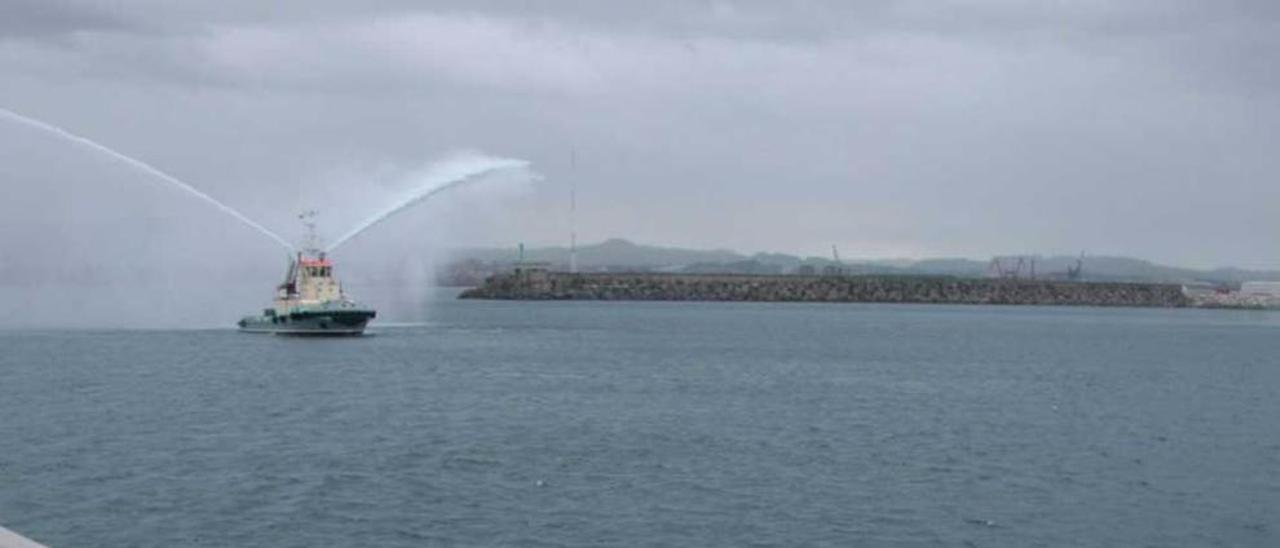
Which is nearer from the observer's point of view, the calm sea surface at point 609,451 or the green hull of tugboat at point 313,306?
the calm sea surface at point 609,451

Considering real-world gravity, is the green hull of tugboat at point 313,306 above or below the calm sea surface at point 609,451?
above

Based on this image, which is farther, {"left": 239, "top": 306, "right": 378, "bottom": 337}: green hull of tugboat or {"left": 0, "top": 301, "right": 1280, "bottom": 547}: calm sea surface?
{"left": 239, "top": 306, "right": 378, "bottom": 337}: green hull of tugboat

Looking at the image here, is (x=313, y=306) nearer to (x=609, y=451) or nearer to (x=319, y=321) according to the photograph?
(x=319, y=321)

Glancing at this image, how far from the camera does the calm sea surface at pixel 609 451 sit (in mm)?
33969

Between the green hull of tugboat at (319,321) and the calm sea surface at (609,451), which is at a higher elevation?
the green hull of tugboat at (319,321)

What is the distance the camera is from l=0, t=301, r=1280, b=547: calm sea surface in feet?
111

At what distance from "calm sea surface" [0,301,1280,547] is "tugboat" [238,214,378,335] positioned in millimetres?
3908

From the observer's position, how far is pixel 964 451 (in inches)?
1918

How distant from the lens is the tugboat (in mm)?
97500

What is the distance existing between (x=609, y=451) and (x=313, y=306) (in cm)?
5569

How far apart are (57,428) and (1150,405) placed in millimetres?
44582

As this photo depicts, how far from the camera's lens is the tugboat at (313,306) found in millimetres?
97500

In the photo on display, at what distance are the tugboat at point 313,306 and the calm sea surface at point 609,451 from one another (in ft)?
Answer: 12.8

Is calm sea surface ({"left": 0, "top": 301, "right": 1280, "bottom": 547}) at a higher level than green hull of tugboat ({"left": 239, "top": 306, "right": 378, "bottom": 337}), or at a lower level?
lower
